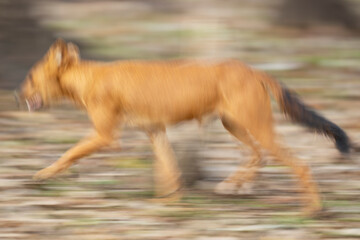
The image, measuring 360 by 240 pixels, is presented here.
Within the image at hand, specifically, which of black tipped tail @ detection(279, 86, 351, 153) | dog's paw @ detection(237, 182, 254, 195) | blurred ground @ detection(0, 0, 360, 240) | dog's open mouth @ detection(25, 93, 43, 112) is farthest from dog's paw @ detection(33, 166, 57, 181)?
black tipped tail @ detection(279, 86, 351, 153)

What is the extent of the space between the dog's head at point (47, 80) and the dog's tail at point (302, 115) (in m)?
1.80

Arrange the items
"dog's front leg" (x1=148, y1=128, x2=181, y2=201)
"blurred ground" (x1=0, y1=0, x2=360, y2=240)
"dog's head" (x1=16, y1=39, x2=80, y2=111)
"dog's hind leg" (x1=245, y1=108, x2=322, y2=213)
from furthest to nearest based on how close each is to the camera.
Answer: "dog's head" (x1=16, y1=39, x2=80, y2=111)
"dog's front leg" (x1=148, y1=128, x2=181, y2=201)
"dog's hind leg" (x1=245, y1=108, x2=322, y2=213)
"blurred ground" (x1=0, y1=0, x2=360, y2=240)

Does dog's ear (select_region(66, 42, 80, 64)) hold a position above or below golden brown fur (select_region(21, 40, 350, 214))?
above

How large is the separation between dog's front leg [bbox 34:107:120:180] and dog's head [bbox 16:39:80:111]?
1.65 feet

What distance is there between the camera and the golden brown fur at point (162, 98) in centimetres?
716

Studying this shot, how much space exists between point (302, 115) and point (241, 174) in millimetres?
813

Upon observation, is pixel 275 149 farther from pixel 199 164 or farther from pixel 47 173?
pixel 47 173

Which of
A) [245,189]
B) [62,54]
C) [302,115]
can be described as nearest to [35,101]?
[62,54]

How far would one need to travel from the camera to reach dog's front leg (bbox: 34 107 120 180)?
721 cm

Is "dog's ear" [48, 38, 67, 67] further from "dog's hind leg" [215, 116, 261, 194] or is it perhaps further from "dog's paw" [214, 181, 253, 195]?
"dog's paw" [214, 181, 253, 195]

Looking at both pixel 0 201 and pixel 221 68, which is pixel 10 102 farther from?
pixel 221 68

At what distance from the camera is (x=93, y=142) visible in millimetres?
7266

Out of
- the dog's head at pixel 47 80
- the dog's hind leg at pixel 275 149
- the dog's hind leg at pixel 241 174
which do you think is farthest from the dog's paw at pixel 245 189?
the dog's head at pixel 47 80

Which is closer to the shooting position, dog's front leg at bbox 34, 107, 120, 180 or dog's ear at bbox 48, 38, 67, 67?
dog's front leg at bbox 34, 107, 120, 180
